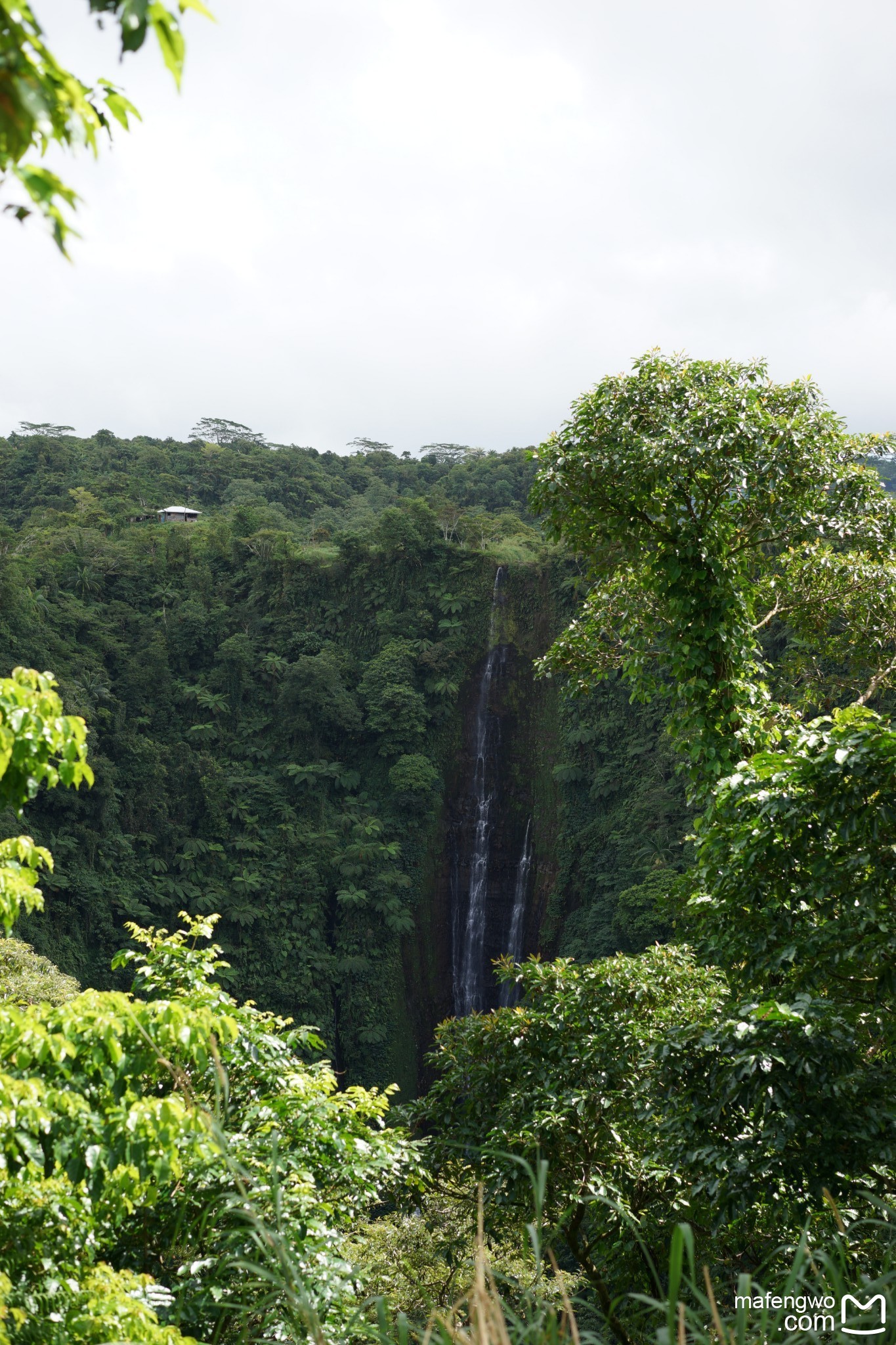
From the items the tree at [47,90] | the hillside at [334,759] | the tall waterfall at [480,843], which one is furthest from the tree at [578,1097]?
the tall waterfall at [480,843]

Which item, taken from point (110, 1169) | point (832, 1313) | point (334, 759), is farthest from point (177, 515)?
point (832, 1313)

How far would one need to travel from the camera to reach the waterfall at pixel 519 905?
18.2 meters

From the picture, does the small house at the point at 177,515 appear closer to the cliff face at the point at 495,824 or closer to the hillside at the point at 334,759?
the hillside at the point at 334,759

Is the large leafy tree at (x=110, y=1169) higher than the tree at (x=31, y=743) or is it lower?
lower

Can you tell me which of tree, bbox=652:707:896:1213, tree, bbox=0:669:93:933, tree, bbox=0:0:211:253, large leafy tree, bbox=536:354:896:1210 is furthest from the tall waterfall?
tree, bbox=0:0:211:253

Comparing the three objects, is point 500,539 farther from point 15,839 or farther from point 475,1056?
point 15,839

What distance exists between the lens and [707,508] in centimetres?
476

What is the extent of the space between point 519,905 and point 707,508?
49.5 ft

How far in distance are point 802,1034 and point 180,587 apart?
20.6 m

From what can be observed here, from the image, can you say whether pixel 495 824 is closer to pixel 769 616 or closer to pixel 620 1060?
pixel 769 616

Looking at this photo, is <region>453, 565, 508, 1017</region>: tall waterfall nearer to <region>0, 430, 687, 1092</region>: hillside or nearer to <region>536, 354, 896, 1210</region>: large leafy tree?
<region>0, 430, 687, 1092</region>: hillside

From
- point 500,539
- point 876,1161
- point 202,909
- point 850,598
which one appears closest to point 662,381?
point 850,598

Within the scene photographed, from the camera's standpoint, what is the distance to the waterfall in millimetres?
18250

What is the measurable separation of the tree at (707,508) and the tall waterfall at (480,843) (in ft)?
47.3
